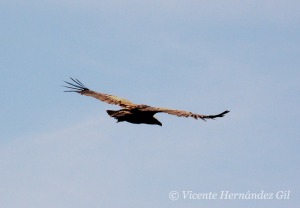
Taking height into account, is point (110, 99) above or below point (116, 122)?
above

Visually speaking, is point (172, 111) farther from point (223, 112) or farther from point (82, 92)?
point (82, 92)

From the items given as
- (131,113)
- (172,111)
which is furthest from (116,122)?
(172,111)

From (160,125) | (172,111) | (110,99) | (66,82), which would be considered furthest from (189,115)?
(66,82)

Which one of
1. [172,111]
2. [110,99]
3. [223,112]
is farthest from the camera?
[110,99]

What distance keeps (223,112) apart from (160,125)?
200 inches

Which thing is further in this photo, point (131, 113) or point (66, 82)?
point (66, 82)

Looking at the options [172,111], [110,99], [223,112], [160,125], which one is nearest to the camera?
[223,112]

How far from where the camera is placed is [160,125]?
1403 inches

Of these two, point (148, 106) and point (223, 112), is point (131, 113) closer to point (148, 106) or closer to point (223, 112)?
point (148, 106)

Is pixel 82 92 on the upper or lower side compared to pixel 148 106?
upper

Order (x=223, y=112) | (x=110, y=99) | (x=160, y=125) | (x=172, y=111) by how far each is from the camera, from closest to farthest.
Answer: (x=223, y=112), (x=172, y=111), (x=160, y=125), (x=110, y=99)

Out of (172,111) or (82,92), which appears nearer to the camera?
(172,111)

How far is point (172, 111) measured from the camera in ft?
110

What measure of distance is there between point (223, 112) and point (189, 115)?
6.50 feet
